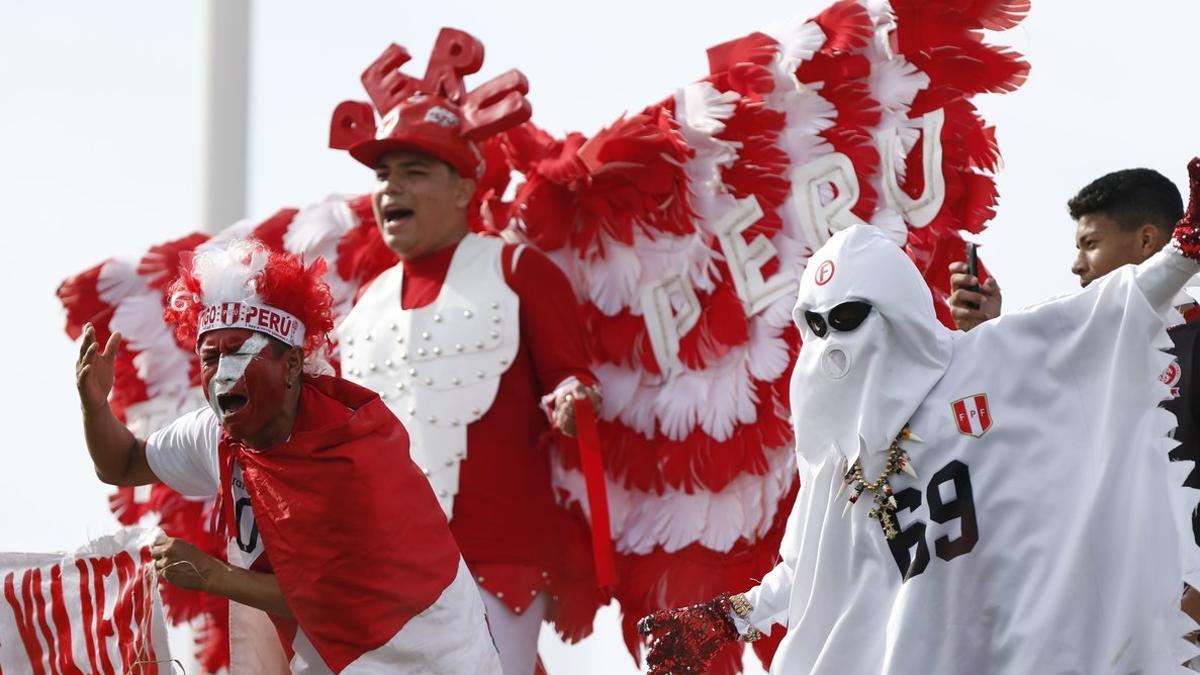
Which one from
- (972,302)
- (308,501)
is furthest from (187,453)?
(972,302)

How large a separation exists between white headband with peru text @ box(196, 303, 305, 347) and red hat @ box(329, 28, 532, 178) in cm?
142

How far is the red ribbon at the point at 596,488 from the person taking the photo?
4.52m

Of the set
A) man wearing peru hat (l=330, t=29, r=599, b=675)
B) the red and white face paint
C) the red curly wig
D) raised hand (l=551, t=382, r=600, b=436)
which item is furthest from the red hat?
the red and white face paint

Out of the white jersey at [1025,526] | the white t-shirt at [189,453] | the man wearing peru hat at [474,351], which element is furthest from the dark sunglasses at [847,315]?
the man wearing peru hat at [474,351]

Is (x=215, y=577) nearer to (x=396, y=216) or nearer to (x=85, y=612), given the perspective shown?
(x=85, y=612)

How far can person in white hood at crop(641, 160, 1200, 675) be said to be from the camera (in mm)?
3014

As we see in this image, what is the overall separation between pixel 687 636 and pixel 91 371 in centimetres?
138

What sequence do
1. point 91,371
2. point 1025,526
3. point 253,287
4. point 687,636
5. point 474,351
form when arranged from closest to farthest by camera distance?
point 1025,526 → point 687,636 → point 253,287 → point 91,371 → point 474,351

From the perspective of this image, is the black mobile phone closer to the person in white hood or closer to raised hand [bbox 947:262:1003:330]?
raised hand [bbox 947:262:1003:330]

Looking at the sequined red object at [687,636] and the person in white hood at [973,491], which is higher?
the person in white hood at [973,491]

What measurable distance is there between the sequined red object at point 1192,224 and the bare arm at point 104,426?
6.91 ft

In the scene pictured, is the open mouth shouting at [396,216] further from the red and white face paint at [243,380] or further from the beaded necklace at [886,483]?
the beaded necklace at [886,483]

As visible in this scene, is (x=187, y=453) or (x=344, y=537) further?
(x=187, y=453)

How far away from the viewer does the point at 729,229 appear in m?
4.75
